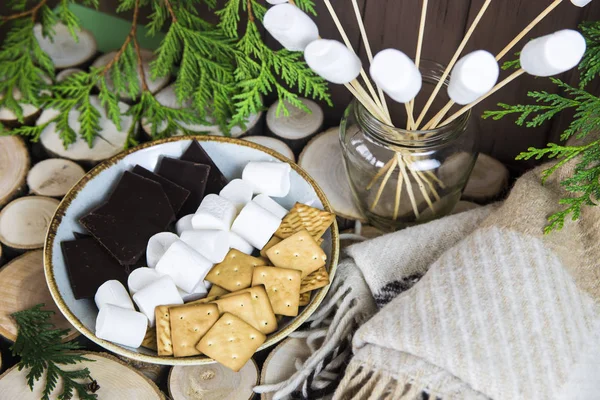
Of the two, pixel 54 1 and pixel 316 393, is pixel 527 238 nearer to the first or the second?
pixel 316 393

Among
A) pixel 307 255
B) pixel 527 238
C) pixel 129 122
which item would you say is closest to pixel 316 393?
pixel 307 255

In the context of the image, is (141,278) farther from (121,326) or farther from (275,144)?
(275,144)

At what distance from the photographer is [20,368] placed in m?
0.98

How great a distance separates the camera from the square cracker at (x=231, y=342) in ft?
3.08

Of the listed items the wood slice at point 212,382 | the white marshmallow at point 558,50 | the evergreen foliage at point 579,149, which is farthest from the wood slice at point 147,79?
the white marshmallow at point 558,50

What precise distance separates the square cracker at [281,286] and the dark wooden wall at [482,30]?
0.42m

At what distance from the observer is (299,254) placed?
1051 millimetres

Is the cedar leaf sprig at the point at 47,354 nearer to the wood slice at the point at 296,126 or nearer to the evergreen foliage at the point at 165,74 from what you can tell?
the evergreen foliage at the point at 165,74

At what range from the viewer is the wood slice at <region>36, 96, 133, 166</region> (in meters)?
1.34

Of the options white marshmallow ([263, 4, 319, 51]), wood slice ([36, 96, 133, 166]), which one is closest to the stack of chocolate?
wood slice ([36, 96, 133, 166])

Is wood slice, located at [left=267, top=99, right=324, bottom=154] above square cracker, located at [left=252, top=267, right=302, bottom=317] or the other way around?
above

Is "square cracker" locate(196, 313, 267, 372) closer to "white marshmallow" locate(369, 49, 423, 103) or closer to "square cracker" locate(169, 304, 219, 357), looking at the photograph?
"square cracker" locate(169, 304, 219, 357)

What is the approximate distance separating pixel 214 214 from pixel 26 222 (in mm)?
387

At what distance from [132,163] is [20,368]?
39cm
